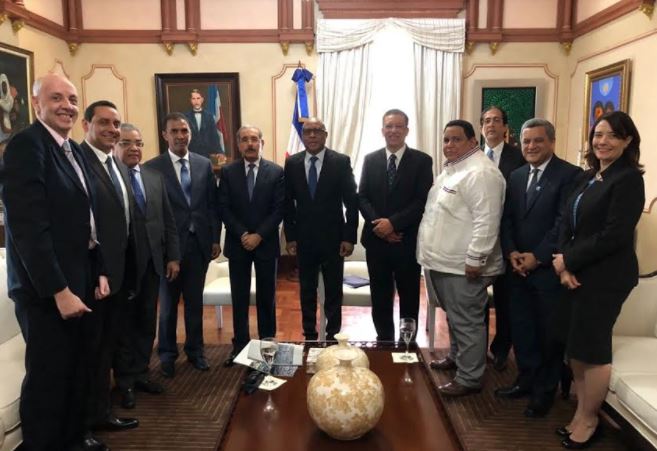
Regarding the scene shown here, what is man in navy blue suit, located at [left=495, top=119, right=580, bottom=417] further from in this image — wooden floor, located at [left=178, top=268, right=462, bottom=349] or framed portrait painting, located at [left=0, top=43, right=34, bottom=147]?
framed portrait painting, located at [left=0, top=43, right=34, bottom=147]

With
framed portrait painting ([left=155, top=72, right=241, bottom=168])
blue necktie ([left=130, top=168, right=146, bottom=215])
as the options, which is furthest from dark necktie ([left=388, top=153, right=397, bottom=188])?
framed portrait painting ([left=155, top=72, right=241, bottom=168])

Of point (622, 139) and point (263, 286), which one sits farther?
point (263, 286)

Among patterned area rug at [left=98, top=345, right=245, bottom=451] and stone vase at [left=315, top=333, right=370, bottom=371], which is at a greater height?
stone vase at [left=315, top=333, right=370, bottom=371]

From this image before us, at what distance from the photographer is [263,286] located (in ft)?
9.46

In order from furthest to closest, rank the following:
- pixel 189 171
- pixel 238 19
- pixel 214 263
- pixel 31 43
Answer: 1. pixel 238 19
2. pixel 31 43
3. pixel 214 263
4. pixel 189 171

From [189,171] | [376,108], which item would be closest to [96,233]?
[189,171]

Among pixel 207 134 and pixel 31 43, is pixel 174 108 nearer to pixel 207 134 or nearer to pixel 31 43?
pixel 207 134

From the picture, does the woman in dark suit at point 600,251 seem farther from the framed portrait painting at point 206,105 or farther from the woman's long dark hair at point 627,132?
the framed portrait painting at point 206,105

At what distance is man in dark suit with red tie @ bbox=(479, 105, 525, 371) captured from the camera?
107 inches

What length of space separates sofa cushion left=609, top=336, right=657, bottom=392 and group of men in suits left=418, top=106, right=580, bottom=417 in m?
0.23

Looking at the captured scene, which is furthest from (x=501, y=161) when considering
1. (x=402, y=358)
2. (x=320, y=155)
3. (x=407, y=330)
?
(x=402, y=358)

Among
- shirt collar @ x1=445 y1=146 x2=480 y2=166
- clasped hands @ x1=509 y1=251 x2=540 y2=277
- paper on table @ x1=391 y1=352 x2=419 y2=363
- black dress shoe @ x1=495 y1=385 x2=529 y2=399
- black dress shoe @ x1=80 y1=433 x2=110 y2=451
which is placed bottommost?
black dress shoe @ x1=495 y1=385 x2=529 y2=399

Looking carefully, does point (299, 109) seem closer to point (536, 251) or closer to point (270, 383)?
point (536, 251)

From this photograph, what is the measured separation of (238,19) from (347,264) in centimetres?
274
